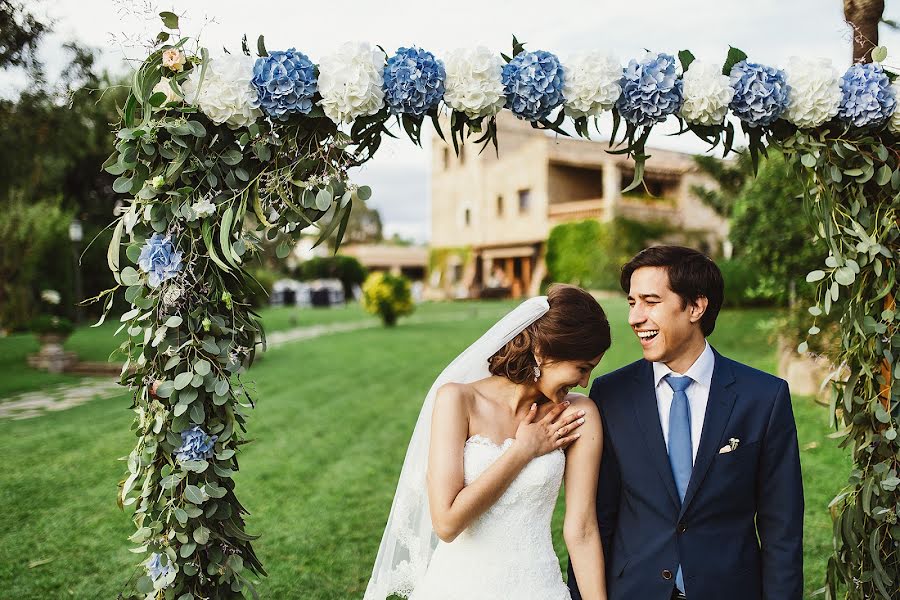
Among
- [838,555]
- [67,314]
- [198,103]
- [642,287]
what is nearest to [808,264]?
[838,555]

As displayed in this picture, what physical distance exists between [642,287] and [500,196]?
31175 mm

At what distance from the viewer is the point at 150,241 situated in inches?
106

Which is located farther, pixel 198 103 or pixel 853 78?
pixel 853 78

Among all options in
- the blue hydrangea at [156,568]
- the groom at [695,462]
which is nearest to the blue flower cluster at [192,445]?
the blue hydrangea at [156,568]

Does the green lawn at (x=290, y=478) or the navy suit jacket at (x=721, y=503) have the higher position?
the navy suit jacket at (x=721, y=503)

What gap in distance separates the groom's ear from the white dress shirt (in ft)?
0.45

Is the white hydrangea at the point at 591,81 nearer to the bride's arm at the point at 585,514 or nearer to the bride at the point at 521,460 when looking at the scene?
the bride at the point at 521,460

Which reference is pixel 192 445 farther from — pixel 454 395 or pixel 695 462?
pixel 695 462

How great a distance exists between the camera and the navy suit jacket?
246cm

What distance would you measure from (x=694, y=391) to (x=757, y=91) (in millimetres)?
1195

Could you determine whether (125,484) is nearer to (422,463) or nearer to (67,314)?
(422,463)

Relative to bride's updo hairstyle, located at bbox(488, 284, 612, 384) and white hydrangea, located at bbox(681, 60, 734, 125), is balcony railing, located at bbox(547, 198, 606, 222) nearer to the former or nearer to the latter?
white hydrangea, located at bbox(681, 60, 734, 125)

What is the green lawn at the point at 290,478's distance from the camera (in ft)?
16.8

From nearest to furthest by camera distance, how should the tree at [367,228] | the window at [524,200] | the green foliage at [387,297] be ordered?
the green foliage at [387,297]
the window at [524,200]
the tree at [367,228]
